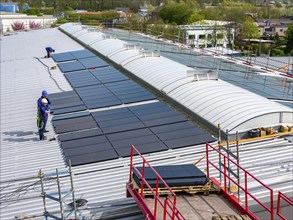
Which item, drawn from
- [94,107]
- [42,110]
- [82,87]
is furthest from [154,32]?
[42,110]

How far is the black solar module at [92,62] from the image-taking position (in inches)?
1110

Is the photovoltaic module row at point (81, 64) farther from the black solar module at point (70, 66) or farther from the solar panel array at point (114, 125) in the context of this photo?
the solar panel array at point (114, 125)

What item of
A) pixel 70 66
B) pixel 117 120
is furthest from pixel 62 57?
pixel 117 120

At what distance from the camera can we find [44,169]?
13430 millimetres

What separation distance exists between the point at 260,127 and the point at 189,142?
106 inches

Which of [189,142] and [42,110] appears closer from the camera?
[189,142]

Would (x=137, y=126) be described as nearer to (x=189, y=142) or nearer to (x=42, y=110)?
(x=189, y=142)

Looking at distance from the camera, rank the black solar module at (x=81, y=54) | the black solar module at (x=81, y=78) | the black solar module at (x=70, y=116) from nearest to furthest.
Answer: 1. the black solar module at (x=70, y=116)
2. the black solar module at (x=81, y=78)
3. the black solar module at (x=81, y=54)

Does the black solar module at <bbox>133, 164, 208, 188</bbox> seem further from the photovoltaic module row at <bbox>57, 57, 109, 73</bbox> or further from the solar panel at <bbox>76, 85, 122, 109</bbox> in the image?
the photovoltaic module row at <bbox>57, 57, 109, 73</bbox>

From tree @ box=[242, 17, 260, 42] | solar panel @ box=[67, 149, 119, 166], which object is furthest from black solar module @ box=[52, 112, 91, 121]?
tree @ box=[242, 17, 260, 42]

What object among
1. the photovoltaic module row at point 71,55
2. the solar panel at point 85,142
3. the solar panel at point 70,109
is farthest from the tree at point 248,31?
the solar panel at point 85,142

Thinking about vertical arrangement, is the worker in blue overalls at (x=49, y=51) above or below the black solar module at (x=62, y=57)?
above

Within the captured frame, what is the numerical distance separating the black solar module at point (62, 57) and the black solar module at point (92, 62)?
5.92 ft

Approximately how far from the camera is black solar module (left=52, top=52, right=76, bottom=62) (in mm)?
32138
